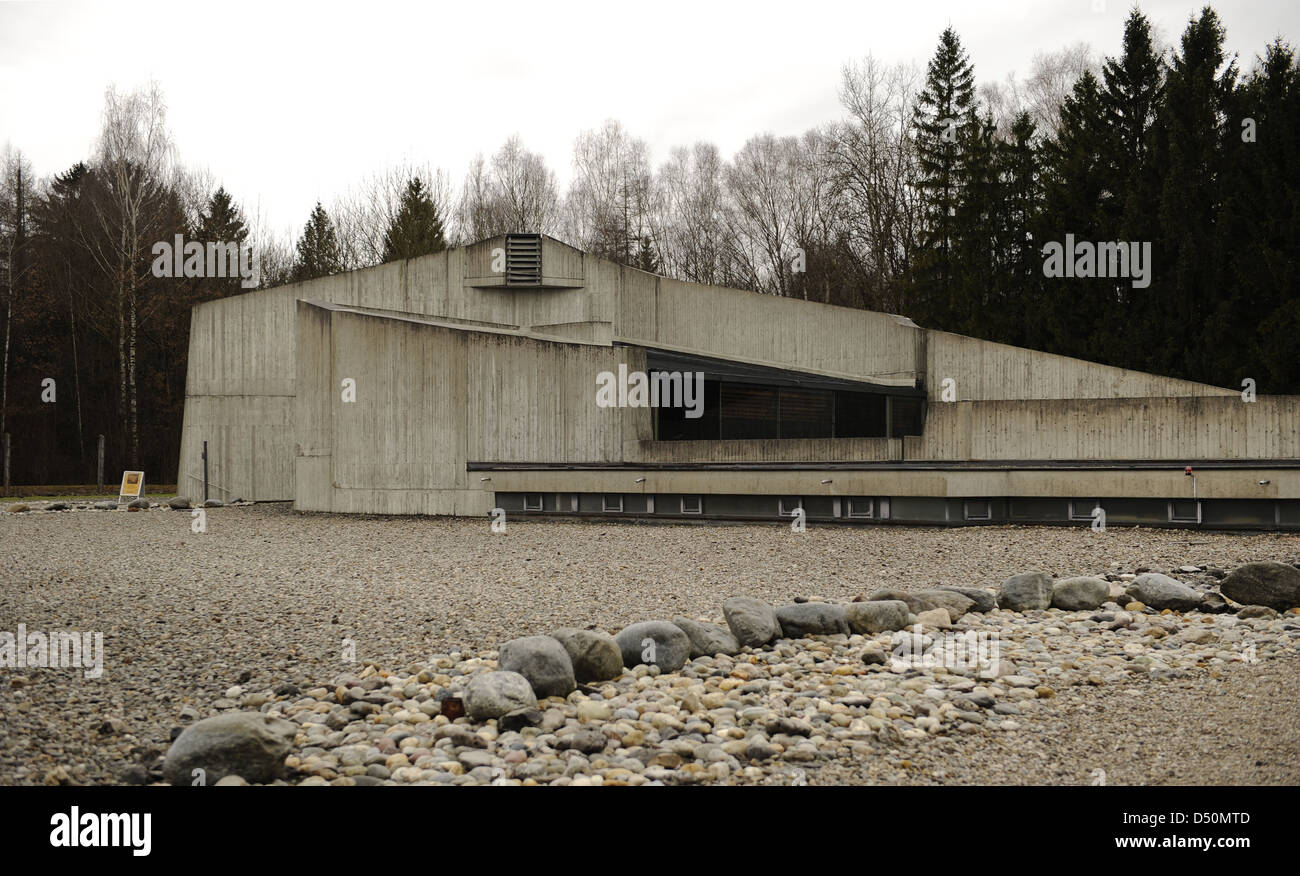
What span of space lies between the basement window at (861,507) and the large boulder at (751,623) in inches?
348

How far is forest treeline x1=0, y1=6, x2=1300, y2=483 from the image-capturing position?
21906 millimetres

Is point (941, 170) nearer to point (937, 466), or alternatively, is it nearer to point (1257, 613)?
point (937, 466)

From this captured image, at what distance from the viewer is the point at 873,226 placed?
114 ft

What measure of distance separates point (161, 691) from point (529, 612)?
3308 mm

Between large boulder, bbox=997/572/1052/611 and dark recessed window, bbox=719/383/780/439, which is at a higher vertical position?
dark recessed window, bbox=719/383/780/439

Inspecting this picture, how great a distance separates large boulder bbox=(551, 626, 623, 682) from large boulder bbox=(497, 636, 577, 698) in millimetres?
207

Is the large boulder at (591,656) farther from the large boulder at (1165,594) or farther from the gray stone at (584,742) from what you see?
the large boulder at (1165,594)

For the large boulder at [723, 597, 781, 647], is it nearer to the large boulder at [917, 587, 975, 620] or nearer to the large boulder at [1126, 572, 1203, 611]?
the large boulder at [917, 587, 975, 620]

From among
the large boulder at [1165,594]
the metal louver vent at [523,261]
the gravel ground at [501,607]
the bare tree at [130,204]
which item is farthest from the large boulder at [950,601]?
the bare tree at [130,204]

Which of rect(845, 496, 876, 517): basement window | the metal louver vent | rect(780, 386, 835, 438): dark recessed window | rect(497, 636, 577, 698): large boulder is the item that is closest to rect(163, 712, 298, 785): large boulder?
rect(497, 636, 577, 698): large boulder

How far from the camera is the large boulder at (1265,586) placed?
8598mm

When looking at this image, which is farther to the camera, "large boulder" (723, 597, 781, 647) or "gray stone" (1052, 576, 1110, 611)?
"gray stone" (1052, 576, 1110, 611)

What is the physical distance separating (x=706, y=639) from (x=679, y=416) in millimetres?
12313
